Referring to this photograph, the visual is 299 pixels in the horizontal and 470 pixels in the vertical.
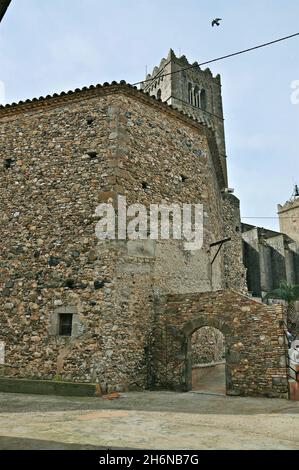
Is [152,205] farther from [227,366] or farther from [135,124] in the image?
[227,366]

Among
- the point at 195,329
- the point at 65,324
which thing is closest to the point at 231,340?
the point at 195,329

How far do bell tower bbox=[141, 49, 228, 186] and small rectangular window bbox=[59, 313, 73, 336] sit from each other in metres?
27.4

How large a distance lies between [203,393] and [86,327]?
10.5 ft

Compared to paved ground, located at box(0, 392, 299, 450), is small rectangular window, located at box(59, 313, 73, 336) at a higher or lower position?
higher

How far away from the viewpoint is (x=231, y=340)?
344 inches

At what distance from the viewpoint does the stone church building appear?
8672 millimetres

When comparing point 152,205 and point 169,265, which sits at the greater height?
point 152,205

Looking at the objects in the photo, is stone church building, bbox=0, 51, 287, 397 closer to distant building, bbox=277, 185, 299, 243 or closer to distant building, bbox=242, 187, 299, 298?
distant building, bbox=242, 187, 299, 298

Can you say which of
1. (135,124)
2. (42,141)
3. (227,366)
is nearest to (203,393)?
(227,366)

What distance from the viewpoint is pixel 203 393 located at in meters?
8.96

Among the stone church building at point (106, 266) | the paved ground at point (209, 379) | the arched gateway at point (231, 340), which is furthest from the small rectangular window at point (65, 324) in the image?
the paved ground at point (209, 379)

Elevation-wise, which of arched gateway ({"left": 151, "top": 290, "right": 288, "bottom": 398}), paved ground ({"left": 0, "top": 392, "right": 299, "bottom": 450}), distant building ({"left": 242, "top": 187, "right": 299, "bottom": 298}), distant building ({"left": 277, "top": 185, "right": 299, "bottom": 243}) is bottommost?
paved ground ({"left": 0, "top": 392, "right": 299, "bottom": 450})

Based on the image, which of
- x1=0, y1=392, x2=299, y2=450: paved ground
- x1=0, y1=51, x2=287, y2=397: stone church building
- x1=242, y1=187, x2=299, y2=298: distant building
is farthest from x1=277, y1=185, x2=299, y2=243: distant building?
x1=0, y1=392, x2=299, y2=450: paved ground

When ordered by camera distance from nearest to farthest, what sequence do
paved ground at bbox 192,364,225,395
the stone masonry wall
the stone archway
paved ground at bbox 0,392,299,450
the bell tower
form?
paved ground at bbox 0,392,299,450 → the stone archway → the stone masonry wall → paved ground at bbox 192,364,225,395 → the bell tower
